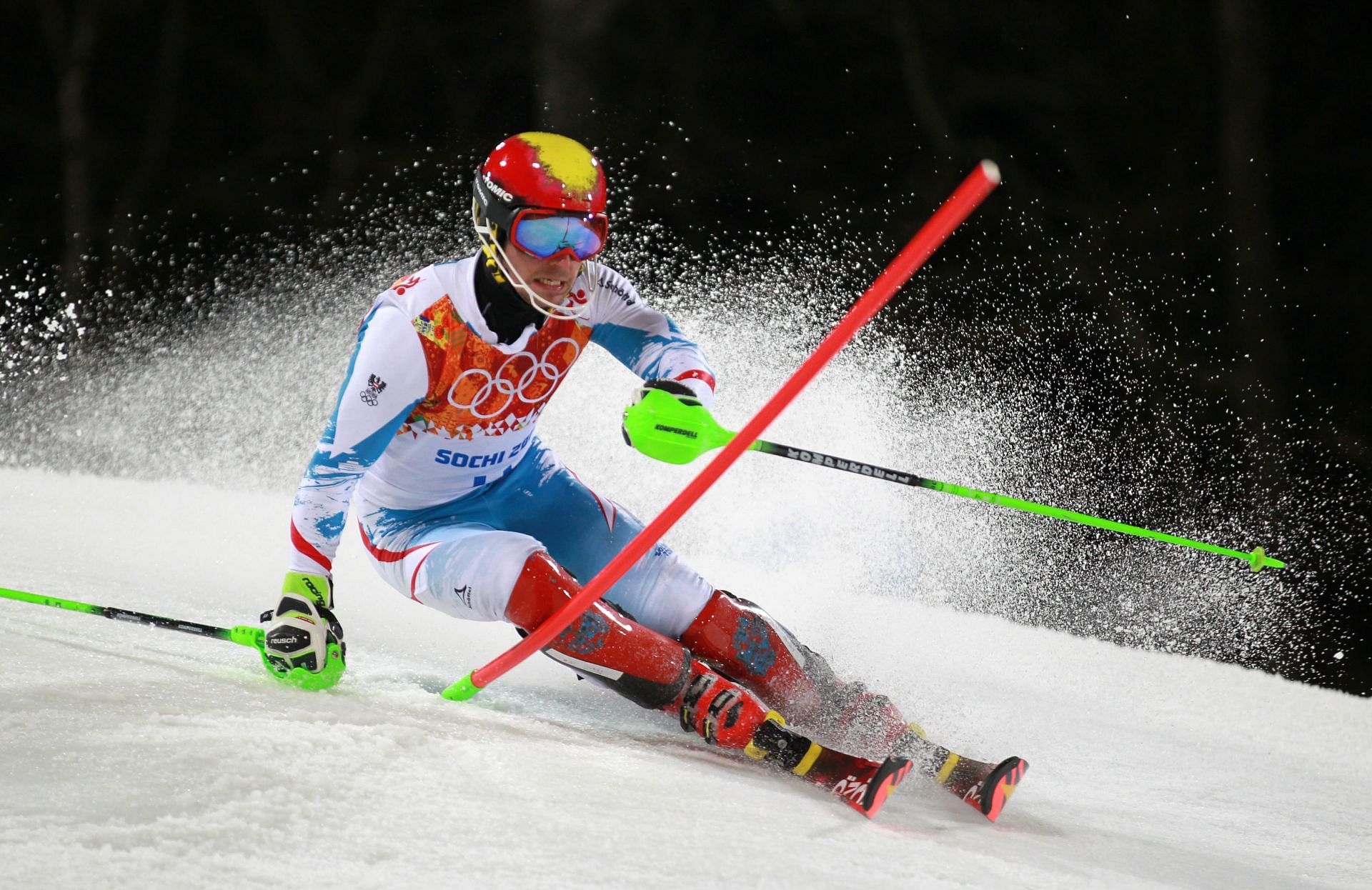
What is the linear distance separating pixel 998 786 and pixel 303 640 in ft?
3.44

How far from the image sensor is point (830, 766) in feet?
5.25

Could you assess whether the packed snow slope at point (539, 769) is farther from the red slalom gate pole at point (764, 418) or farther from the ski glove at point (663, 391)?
the ski glove at point (663, 391)

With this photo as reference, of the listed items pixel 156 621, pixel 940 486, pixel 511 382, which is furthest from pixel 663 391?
pixel 156 621

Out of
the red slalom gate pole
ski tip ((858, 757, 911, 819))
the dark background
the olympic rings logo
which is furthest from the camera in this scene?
the dark background

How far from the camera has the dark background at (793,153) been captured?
3.67 m

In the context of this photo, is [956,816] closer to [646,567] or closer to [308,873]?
[646,567]

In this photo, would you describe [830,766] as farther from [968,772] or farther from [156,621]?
[156,621]

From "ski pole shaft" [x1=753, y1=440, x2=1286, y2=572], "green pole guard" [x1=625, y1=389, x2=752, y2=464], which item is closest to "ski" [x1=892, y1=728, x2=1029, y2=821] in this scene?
"ski pole shaft" [x1=753, y1=440, x2=1286, y2=572]

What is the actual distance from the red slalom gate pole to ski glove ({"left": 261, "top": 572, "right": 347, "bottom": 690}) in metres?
0.19

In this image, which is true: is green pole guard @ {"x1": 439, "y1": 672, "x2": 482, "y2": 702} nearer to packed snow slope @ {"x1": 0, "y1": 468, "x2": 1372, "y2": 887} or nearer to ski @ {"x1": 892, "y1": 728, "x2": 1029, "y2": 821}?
packed snow slope @ {"x1": 0, "y1": 468, "x2": 1372, "y2": 887}

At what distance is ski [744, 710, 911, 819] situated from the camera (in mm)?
1516

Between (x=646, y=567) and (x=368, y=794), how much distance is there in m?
0.73

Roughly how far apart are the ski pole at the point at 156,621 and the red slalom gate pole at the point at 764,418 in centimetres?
33

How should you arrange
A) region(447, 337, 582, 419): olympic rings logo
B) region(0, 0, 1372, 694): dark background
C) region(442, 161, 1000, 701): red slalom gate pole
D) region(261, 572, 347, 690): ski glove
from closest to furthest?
region(442, 161, 1000, 701): red slalom gate pole → region(261, 572, 347, 690): ski glove → region(447, 337, 582, 419): olympic rings logo → region(0, 0, 1372, 694): dark background
